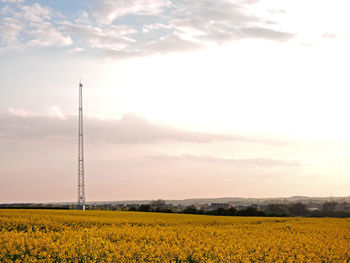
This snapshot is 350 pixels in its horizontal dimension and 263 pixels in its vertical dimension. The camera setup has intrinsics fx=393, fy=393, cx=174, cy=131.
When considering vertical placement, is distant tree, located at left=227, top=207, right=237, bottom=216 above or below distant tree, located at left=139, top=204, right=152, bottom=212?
below

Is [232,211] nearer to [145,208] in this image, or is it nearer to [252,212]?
[252,212]

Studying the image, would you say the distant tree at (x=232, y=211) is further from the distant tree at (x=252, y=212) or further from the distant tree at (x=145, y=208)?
the distant tree at (x=145, y=208)

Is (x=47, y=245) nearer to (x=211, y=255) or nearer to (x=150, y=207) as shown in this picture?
(x=211, y=255)

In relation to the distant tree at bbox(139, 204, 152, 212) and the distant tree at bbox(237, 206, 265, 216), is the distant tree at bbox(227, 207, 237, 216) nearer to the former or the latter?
the distant tree at bbox(237, 206, 265, 216)

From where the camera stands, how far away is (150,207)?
3004 inches

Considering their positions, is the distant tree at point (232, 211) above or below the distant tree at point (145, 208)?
below

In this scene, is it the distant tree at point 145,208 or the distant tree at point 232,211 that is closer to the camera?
the distant tree at point 232,211

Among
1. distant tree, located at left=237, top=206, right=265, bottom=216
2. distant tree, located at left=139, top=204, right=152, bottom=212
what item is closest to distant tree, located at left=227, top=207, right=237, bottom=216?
distant tree, located at left=237, top=206, right=265, bottom=216

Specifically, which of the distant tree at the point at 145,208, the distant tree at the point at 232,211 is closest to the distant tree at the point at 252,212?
the distant tree at the point at 232,211

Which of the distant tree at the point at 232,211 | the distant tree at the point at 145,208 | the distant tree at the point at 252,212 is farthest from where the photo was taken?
the distant tree at the point at 145,208

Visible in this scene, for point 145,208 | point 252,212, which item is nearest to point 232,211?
point 252,212

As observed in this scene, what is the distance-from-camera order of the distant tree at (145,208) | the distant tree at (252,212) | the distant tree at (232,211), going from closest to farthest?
the distant tree at (252,212)
the distant tree at (232,211)
the distant tree at (145,208)

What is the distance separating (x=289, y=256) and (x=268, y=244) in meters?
2.13

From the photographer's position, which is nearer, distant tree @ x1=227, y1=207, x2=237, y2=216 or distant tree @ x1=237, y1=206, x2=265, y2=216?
distant tree @ x1=237, y1=206, x2=265, y2=216
